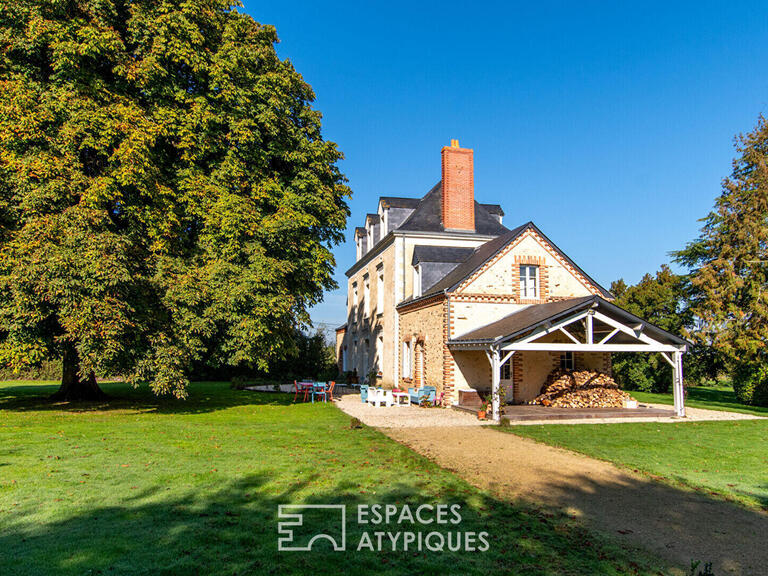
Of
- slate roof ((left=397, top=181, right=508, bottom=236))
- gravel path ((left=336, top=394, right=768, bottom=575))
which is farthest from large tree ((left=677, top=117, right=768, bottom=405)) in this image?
gravel path ((left=336, top=394, right=768, bottom=575))

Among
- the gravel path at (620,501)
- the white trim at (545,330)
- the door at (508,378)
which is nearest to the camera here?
the gravel path at (620,501)

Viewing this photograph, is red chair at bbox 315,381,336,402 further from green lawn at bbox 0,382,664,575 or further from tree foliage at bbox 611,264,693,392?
tree foliage at bbox 611,264,693,392

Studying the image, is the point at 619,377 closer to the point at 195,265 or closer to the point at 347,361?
the point at 347,361

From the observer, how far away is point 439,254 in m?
22.0

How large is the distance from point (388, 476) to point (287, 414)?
8692mm

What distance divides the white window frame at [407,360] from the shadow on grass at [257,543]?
50.8 ft

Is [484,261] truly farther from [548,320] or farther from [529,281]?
[548,320]

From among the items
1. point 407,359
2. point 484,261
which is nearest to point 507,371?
point 484,261

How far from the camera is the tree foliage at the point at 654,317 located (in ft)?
92.9

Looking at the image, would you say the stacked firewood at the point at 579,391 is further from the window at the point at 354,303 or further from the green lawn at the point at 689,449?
the window at the point at 354,303

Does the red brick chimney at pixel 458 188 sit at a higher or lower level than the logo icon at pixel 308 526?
higher

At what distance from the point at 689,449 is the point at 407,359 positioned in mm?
13021

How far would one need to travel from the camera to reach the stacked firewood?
1712 cm

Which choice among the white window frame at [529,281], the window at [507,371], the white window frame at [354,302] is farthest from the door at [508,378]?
the white window frame at [354,302]
